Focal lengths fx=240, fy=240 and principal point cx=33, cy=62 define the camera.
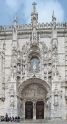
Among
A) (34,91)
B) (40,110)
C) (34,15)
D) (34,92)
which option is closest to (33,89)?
(34,91)

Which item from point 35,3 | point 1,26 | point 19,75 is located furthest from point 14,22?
point 19,75

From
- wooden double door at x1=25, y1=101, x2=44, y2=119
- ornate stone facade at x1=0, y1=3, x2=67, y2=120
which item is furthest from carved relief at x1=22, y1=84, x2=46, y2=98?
wooden double door at x1=25, y1=101, x2=44, y2=119

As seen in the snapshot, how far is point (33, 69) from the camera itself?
2572 centimetres

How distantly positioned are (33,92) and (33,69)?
2569 millimetres

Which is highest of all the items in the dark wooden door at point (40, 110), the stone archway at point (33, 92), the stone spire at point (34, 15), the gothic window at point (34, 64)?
the stone spire at point (34, 15)

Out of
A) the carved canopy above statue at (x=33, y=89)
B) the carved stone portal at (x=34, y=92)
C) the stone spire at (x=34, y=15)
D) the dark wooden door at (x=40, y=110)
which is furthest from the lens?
the stone spire at (x=34, y=15)

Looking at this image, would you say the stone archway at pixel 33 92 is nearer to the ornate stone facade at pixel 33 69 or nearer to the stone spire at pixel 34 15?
the ornate stone facade at pixel 33 69

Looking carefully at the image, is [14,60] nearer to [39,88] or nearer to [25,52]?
[25,52]

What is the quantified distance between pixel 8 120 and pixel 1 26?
10573mm

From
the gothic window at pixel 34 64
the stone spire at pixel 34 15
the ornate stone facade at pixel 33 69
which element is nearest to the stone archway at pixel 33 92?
the ornate stone facade at pixel 33 69

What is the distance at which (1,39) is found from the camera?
88.3 feet

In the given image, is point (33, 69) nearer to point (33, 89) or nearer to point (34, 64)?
point (34, 64)

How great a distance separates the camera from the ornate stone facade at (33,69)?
24.7m

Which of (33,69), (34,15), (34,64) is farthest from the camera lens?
(34,15)
